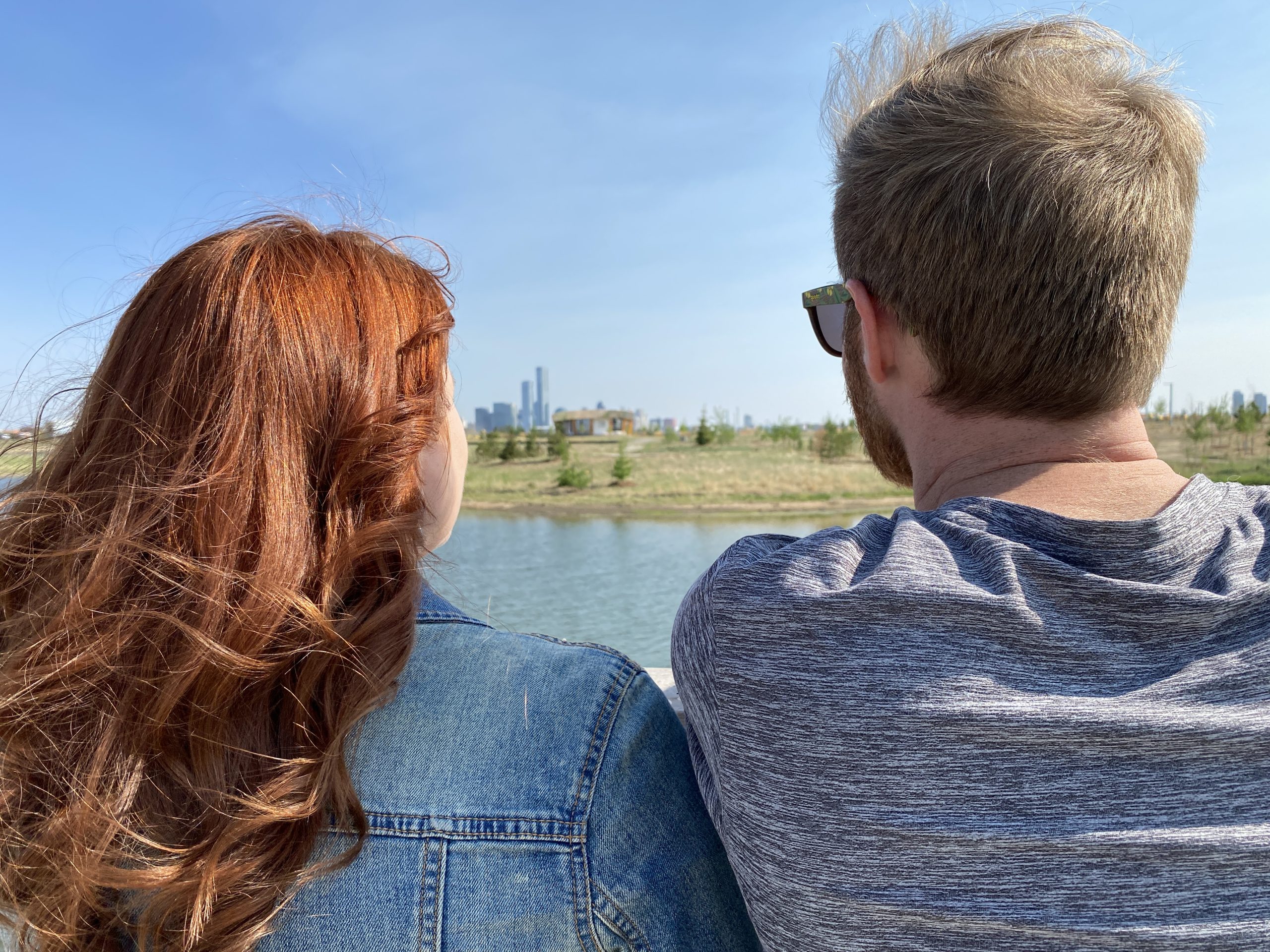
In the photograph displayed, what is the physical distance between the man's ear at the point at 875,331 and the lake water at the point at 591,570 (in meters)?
0.64

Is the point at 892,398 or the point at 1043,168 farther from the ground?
the point at 1043,168

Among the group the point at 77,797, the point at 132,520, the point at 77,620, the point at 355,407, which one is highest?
the point at 355,407

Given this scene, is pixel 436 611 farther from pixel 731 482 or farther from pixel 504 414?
pixel 504 414

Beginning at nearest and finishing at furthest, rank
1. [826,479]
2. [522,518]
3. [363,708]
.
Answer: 1. [363,708]
2. [522,518]
3. [826,479]

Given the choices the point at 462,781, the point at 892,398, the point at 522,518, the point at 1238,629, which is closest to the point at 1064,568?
the point at 1238,629

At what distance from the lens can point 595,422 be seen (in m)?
60.8

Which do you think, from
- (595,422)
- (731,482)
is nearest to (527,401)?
(595,422)

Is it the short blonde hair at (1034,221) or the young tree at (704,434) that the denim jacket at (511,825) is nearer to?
the short blonde hair at (1034,221)

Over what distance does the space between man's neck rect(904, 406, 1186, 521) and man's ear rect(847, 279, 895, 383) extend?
0.10 meters

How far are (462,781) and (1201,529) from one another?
82cm

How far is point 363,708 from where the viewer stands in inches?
31.6

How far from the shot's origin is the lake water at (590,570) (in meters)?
7.71

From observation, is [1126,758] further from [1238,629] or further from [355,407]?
[355,407]

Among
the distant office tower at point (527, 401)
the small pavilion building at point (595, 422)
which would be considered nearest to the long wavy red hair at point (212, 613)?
the small pavilion building at point (595, 422)
